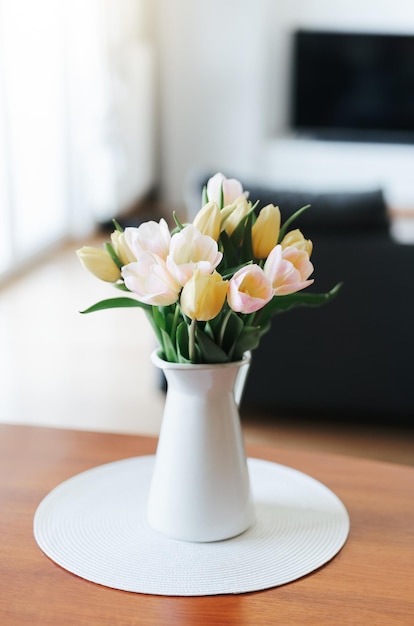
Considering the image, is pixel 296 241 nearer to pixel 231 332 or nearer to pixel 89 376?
pixel 231 332

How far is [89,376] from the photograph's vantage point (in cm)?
346

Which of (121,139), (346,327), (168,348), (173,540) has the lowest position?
(121,139)

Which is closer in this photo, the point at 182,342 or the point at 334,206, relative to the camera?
the point at 182,342

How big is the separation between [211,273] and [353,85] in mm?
5777

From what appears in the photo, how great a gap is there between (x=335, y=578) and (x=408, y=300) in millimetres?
1869

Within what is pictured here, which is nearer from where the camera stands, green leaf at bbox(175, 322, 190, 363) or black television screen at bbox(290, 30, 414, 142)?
green leaf at bbox(175, 322, 190, 363)

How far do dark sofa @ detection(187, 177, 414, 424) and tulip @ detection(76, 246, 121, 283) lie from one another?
5.47 ft

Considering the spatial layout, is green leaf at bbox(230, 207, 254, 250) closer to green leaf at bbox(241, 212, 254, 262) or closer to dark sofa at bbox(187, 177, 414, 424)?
green leaf at bbox(241, 212, 254, 262)

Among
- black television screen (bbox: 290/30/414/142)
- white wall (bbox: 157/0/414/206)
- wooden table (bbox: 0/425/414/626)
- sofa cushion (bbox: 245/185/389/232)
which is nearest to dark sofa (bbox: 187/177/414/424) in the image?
sofa cushion (bbox: 245/185/389/232)

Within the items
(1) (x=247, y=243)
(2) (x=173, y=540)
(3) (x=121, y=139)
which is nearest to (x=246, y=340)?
(1) (x=247, y=243)

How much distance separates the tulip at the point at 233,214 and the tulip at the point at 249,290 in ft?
0.38

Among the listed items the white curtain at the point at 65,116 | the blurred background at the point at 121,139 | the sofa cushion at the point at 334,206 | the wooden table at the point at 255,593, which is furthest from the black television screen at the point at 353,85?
the wooden table at the point at 255,593

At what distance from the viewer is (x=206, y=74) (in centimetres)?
643

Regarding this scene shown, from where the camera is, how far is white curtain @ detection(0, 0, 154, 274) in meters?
4.63
